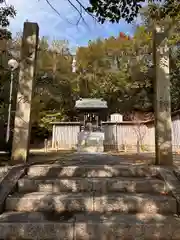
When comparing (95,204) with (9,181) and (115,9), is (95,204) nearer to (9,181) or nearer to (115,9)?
(9,181)

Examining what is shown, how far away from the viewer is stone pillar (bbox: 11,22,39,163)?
3955 mm

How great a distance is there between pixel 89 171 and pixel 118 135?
37.6 ft

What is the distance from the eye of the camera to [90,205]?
8.43 ft

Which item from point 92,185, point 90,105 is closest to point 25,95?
point 92,185

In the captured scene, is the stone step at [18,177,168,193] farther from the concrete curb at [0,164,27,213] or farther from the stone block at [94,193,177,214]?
the stone block at [94,193,177,214]

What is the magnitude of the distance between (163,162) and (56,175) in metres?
2.03

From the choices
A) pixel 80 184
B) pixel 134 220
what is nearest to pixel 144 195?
pixel 134 220

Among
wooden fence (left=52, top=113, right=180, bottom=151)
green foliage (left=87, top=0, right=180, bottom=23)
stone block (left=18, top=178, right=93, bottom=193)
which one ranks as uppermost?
green foliage (left=87, top=0, right=180, bottom=23)

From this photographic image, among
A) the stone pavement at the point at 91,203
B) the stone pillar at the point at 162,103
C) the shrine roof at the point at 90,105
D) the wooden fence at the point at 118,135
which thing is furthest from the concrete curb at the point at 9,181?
the wooden fence at the point at 118,135

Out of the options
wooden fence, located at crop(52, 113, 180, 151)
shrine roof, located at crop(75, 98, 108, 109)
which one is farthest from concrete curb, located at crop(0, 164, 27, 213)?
wooden fence, located at crop(52, 113, 180, 151)

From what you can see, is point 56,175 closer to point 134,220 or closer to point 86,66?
point 134,220

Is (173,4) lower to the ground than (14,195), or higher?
higher

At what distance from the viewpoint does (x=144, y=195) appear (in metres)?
2.75

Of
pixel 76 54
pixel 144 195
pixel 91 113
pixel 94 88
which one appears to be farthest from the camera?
pixel 76 54
